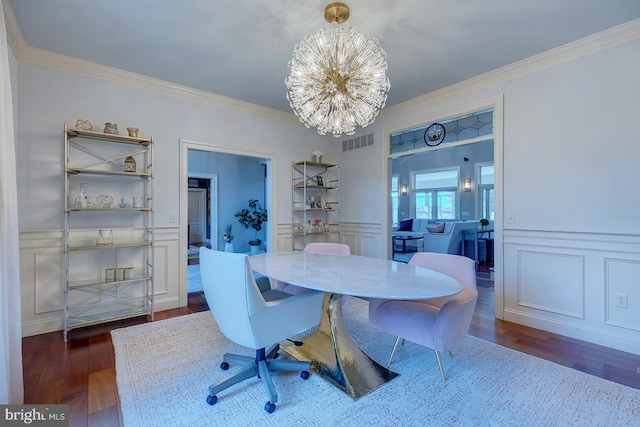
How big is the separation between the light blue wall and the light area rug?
16.0 feet

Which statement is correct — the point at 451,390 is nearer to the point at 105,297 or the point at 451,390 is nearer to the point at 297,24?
the point at 297,24

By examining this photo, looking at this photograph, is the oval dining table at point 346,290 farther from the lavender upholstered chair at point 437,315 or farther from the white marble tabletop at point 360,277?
the lavender upholstered chair at point 437,315

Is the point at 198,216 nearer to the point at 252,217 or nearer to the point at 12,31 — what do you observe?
the point at 252,217

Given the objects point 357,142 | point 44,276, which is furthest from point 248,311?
point 357,142

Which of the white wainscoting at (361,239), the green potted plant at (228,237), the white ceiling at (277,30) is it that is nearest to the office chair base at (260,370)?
the white wainscoting at (361,239)

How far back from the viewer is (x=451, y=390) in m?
1.80

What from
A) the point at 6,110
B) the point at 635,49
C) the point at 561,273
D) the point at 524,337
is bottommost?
the point at 524,337

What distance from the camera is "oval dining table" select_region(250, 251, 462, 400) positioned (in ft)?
5.01

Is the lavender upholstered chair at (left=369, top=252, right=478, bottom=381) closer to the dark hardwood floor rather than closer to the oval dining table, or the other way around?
the oval dining table

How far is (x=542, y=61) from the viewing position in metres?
2.71

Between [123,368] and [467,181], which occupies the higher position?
[467,181]

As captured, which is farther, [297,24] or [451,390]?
[297,24]

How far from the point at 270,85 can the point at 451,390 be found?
3283mm

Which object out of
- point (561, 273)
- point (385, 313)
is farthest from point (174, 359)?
point (561, 273)
